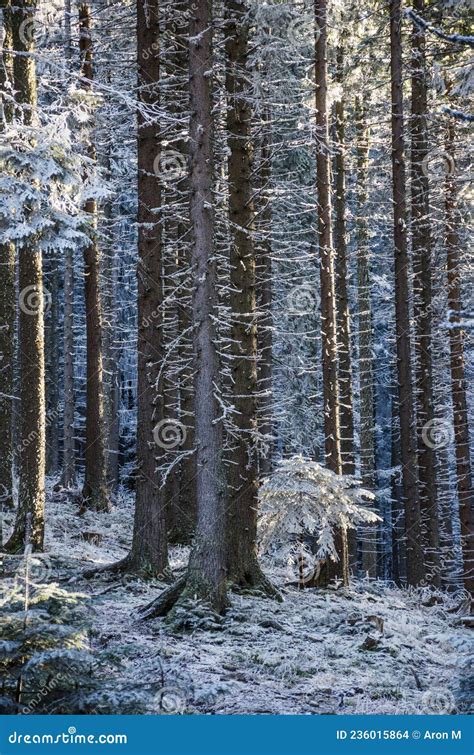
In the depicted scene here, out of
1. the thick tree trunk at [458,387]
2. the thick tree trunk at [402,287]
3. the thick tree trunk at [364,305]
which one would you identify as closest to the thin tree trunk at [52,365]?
the thick tree trunk at [364,305]

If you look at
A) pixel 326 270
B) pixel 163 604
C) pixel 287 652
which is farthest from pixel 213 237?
pixel 287 652

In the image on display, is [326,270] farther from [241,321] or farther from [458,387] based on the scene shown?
[458,387]

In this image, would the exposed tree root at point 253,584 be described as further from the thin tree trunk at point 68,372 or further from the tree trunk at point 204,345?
the thin tree trunk at point 68,372

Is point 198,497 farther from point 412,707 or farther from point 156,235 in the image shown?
point 156,235

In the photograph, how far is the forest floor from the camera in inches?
284

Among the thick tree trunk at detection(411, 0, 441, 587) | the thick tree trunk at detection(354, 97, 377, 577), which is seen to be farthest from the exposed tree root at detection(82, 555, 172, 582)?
the thick tree trunk at detection(354, 97, 377, 577)

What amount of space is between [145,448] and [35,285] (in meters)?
3.62

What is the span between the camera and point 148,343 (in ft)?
41.6

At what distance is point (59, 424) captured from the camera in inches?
1453

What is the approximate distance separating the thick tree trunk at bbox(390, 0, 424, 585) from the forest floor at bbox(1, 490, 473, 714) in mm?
3996

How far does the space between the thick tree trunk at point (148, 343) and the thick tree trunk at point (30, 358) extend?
1.85 metres

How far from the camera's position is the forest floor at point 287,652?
722cm

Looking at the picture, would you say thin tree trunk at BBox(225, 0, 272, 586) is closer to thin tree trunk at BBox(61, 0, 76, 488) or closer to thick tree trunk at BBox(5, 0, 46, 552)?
thick tree trunk at BBox(5, 0, 46, 552)

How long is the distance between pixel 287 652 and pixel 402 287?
35.9 feet
